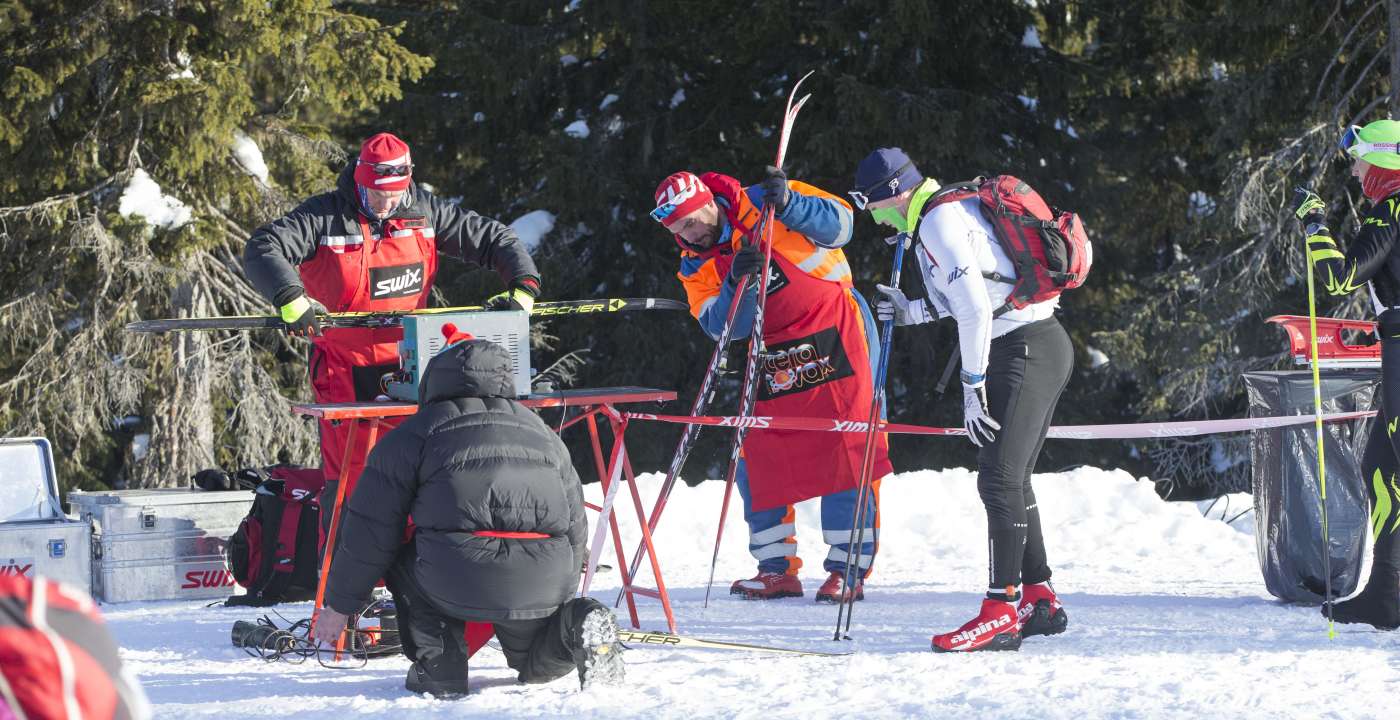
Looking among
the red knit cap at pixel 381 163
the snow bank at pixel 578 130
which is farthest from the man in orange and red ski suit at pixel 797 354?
the snow bank at pixel 578 130

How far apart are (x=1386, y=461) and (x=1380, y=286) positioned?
23.7 inches

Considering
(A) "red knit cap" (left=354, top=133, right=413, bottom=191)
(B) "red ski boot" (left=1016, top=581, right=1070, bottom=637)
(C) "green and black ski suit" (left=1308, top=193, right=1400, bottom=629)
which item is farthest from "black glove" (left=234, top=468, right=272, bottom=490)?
(C) "green and black ski suit" (left=1308, top=193, right=1400, bottom=629)

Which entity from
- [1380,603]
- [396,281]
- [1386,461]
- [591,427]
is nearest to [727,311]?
[591,427]

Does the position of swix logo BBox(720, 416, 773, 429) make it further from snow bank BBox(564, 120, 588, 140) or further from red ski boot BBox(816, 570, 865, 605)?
snow bank BBox(564, 120, 588, 140)

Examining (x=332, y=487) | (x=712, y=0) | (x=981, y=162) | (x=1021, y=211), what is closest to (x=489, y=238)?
(x=332, y=487)

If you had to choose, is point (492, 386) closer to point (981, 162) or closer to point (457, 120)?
point (981, 162)

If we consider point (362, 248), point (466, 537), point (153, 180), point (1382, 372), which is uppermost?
point (153, 180)

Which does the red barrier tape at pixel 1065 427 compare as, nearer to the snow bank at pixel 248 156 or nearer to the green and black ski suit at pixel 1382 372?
the green and black ski suit at pixel 1382 372

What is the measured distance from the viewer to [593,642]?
402 centimetres

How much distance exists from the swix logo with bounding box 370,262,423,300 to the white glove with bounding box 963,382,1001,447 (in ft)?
6.88

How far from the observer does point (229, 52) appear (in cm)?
973

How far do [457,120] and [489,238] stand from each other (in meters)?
10.6

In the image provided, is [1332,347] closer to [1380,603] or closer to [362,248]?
[1380,603]

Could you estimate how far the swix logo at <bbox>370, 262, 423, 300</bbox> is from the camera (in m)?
5.41
